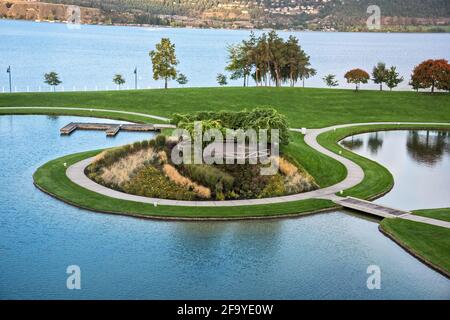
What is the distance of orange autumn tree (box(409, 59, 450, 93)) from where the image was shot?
280ft

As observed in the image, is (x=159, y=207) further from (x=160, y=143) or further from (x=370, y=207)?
(x=370, y=207)

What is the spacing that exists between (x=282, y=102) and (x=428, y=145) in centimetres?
2379

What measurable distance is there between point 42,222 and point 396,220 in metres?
21.1

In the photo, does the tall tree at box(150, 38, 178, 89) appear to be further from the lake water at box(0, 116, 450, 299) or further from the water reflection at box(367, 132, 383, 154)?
the lake water at box(0, 116, 450, 299)

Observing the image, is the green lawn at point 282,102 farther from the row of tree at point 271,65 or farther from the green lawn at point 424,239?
the green lawn at point 424,239

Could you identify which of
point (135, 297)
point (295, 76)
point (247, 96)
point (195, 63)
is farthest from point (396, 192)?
point (195, 63)

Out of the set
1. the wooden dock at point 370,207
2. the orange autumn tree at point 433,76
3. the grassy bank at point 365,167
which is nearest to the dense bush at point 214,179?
the wooden dock at point 370,207

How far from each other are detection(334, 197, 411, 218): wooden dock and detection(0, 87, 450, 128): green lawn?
29.8 metres

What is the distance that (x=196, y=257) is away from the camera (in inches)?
1266

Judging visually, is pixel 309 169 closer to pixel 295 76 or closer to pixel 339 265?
pixel 339 265

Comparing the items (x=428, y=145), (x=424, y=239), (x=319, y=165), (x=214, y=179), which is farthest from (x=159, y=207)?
(x=428, y=145)

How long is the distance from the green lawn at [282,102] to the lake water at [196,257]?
34823mm

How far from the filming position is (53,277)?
29.4 m

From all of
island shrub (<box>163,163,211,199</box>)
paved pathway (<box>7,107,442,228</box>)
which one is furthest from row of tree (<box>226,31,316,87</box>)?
island shrub (<box>163,163,211,199</box>)
